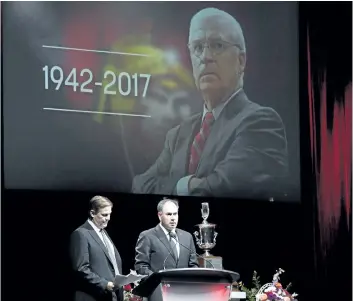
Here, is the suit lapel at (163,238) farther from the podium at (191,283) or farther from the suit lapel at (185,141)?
the podium at (191,283)

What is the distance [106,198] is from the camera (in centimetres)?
887

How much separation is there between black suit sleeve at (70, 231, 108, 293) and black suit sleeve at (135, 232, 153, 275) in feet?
1.11

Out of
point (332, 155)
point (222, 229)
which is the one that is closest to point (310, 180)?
point (332, 155)

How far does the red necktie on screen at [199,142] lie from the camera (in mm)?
9367

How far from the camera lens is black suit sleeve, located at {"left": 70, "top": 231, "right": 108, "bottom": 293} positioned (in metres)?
8.59

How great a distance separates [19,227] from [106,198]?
708 millimetres

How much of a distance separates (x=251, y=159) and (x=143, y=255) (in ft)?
4.30

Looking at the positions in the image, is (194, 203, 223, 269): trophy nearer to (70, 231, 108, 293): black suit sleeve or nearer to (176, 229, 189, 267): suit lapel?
(176, 229, 189, 267): suit lapel

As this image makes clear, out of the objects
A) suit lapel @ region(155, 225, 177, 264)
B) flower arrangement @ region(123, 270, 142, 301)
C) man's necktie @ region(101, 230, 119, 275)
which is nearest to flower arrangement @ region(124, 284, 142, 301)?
flower arrangement @ region(123, 270, 142, 301)

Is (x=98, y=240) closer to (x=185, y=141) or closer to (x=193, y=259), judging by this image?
(x=193, y=259)

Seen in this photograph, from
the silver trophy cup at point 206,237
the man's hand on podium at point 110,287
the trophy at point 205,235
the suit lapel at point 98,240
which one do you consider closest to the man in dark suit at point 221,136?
the trophy at point 205,235

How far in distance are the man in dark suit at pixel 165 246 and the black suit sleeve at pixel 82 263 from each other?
36cm

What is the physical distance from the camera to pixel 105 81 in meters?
9.12

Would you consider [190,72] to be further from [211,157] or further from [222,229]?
[222,229]
